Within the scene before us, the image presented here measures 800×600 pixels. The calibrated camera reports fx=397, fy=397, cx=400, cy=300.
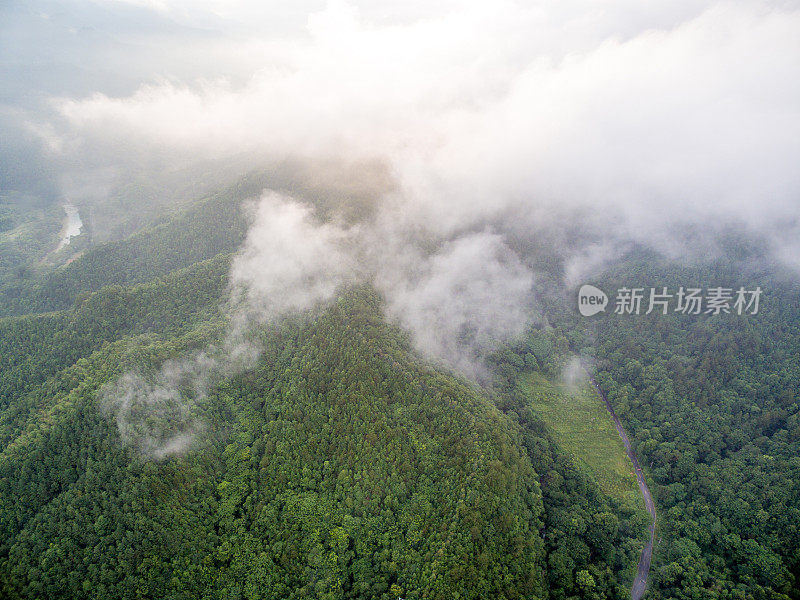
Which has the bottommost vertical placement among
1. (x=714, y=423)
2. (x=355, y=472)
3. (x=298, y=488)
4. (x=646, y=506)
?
(x=298, y=488)

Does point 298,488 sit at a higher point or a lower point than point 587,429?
lower

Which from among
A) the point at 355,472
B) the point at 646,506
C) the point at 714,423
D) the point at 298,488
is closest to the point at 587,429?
the point at 646,506

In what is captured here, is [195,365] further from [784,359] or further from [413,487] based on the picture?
[784,359]

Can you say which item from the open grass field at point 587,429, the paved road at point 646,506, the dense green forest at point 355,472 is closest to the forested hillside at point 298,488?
the dense green forest at point 355,472

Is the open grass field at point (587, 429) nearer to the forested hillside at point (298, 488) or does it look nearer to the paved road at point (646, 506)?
the paved road at point (646, 506)

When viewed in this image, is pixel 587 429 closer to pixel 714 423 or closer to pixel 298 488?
pixel 714 423

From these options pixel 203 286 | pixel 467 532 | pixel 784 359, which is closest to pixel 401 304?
pixel 203 286

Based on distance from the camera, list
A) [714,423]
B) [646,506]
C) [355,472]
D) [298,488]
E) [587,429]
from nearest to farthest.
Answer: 1. [298,488]
2. [355,472]
3. [646,506]
4. [714,423]
5. [587,429]
